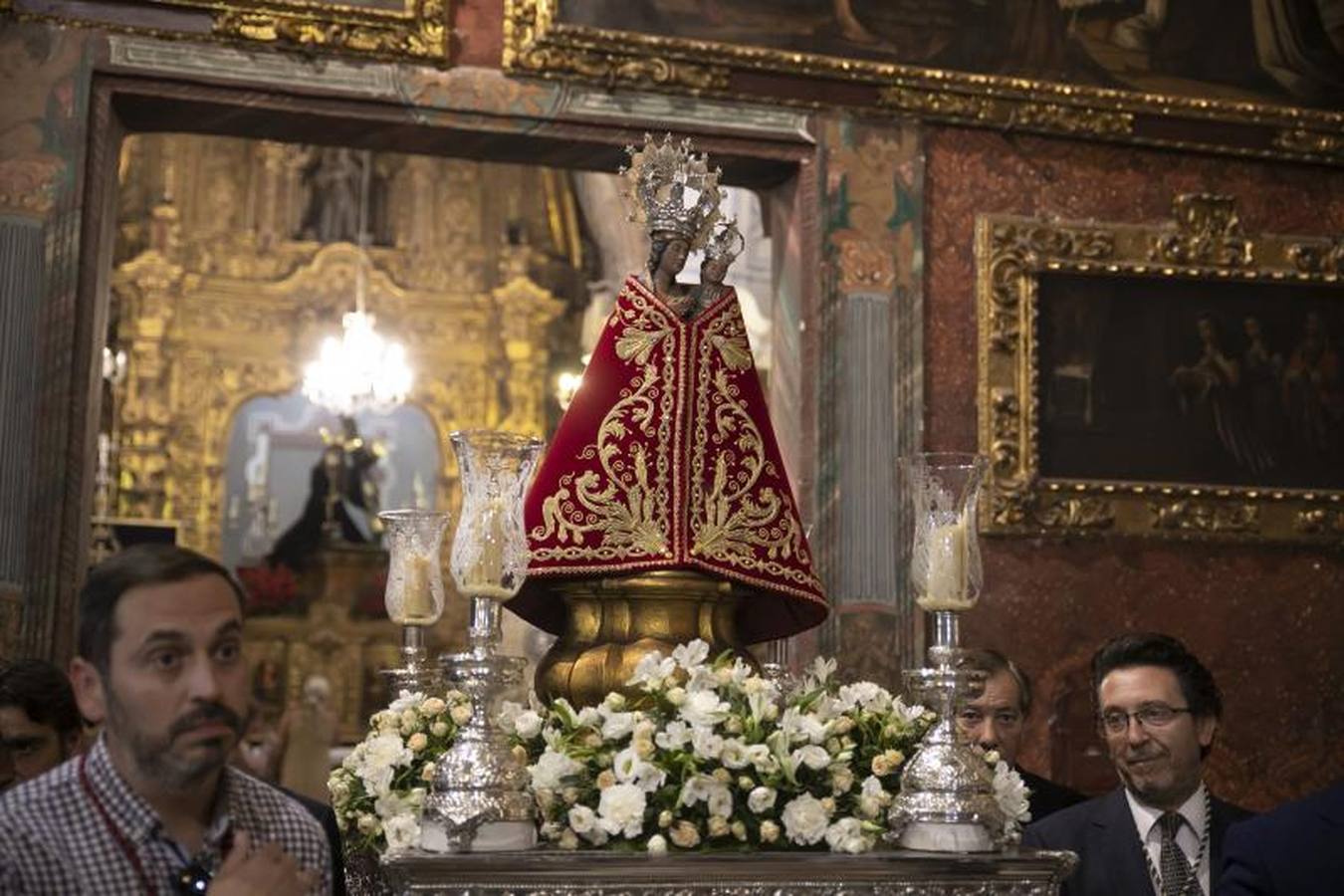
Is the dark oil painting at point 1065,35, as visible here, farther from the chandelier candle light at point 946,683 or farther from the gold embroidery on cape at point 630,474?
the chandelier candle light at point 946,683

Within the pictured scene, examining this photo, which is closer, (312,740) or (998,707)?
(998,707)

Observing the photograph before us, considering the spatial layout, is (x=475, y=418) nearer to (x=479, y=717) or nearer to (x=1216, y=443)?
(x=1216, y=443)

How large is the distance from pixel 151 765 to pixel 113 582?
0.83 ft

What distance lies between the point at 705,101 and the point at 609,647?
4859 mm

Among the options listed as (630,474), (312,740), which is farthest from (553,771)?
(312,740)

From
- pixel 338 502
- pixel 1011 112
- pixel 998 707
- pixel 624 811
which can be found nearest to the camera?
pixel 624 811

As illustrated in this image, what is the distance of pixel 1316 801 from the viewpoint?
355 cm

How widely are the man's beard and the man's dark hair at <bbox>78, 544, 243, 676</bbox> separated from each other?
0.09 metres

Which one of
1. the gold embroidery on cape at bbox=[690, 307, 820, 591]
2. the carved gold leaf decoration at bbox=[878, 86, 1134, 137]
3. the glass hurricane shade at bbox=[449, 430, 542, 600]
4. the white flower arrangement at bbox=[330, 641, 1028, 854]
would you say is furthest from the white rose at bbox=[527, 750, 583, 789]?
the carved gold leaf decoration at bbox=[878, 86, 1134, 137]

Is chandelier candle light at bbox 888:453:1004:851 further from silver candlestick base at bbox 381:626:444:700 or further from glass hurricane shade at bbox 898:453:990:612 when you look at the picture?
silver candlestick base at bbox 381:626:444:700

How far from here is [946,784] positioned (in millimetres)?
3957

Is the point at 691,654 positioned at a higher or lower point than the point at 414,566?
lower

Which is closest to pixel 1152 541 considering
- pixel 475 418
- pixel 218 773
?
pixel 218 773

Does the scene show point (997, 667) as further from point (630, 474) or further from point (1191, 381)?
point (1191, 381)
